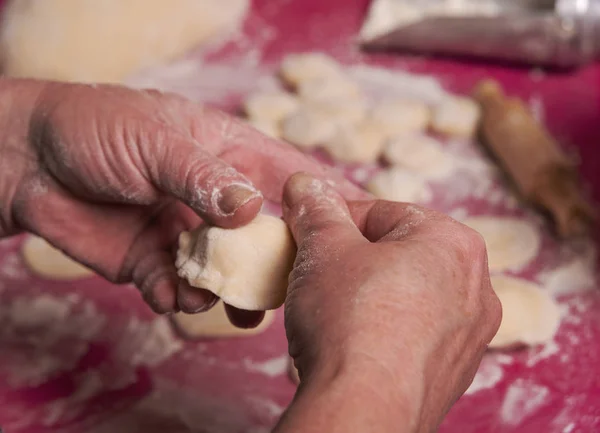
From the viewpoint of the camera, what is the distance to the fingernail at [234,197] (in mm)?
914

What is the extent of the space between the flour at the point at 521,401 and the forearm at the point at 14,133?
3.37 ft

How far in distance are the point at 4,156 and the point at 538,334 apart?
1126 millimetres

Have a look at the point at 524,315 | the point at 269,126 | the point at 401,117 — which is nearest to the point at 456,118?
the point at 401,117

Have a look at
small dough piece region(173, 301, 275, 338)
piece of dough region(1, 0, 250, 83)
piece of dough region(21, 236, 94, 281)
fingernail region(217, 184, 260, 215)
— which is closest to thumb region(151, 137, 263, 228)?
fingernail region(217, 184, 260, 215)

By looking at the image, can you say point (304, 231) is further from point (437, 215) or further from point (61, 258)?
point (61, 258)

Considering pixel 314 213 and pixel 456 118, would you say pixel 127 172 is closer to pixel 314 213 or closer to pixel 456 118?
pixel 314 213

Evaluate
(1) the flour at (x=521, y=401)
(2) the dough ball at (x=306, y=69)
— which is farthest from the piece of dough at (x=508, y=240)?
(2) the dough ball at (x=306, y=69)

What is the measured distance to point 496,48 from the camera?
2.15 metres

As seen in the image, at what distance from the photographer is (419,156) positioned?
5.99 ft

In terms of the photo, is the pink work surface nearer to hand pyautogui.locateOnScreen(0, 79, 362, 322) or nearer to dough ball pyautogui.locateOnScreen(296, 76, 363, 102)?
hand pyautogui.locateOnScreen(0, 79, 362, 322)

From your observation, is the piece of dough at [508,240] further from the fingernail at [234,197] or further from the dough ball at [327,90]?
the fingernail at [234,197]

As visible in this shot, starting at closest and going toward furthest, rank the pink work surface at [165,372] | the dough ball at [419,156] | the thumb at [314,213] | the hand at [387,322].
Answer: the hand at [387,322] < the thumb at [314,213] < the pink work surface at [165,372] < the dough ball at [419,156]

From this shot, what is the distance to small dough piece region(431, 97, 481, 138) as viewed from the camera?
194 cm

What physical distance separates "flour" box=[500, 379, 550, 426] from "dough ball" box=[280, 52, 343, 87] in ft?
3.98
